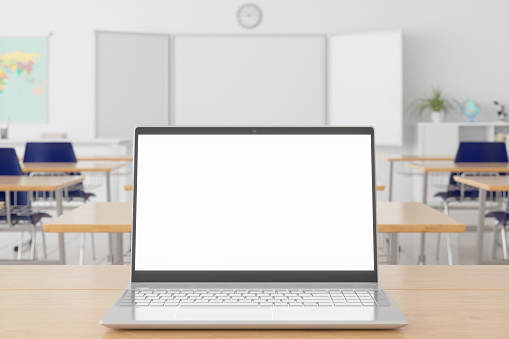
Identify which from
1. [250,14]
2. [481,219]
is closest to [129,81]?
[250,14]

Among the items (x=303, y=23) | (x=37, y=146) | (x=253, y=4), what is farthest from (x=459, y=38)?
(x=37, y=146)

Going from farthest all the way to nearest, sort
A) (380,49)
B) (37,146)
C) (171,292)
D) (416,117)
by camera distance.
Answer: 1. (416,117)
2. (380,49)
3. (37,146)
4. (171,292)

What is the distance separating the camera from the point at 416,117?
7.54 meters

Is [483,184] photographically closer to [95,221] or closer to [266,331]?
[95,221]

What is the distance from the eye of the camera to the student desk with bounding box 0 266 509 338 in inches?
30.4

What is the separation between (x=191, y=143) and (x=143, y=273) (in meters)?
0.23

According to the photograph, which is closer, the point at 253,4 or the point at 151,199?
the point at 151,199

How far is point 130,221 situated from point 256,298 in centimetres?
118

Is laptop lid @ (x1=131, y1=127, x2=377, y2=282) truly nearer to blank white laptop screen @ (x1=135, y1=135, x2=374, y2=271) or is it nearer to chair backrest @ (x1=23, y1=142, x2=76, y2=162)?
blank white laptop screen @ (x1=135, y1=135, x2=374, y2=271)

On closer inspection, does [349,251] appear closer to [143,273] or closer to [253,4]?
[143,273]

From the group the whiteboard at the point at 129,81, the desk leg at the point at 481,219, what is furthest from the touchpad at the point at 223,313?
the whiteboard at the point at 129,81

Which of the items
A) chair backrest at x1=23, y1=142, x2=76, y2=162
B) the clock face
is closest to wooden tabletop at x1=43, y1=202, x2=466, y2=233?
chair backrest at x1=23, y1=142, x2=76, y2=162

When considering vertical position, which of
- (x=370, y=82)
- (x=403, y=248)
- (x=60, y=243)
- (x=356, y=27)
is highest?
(x=356, y=27)

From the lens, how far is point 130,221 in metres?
1.96
